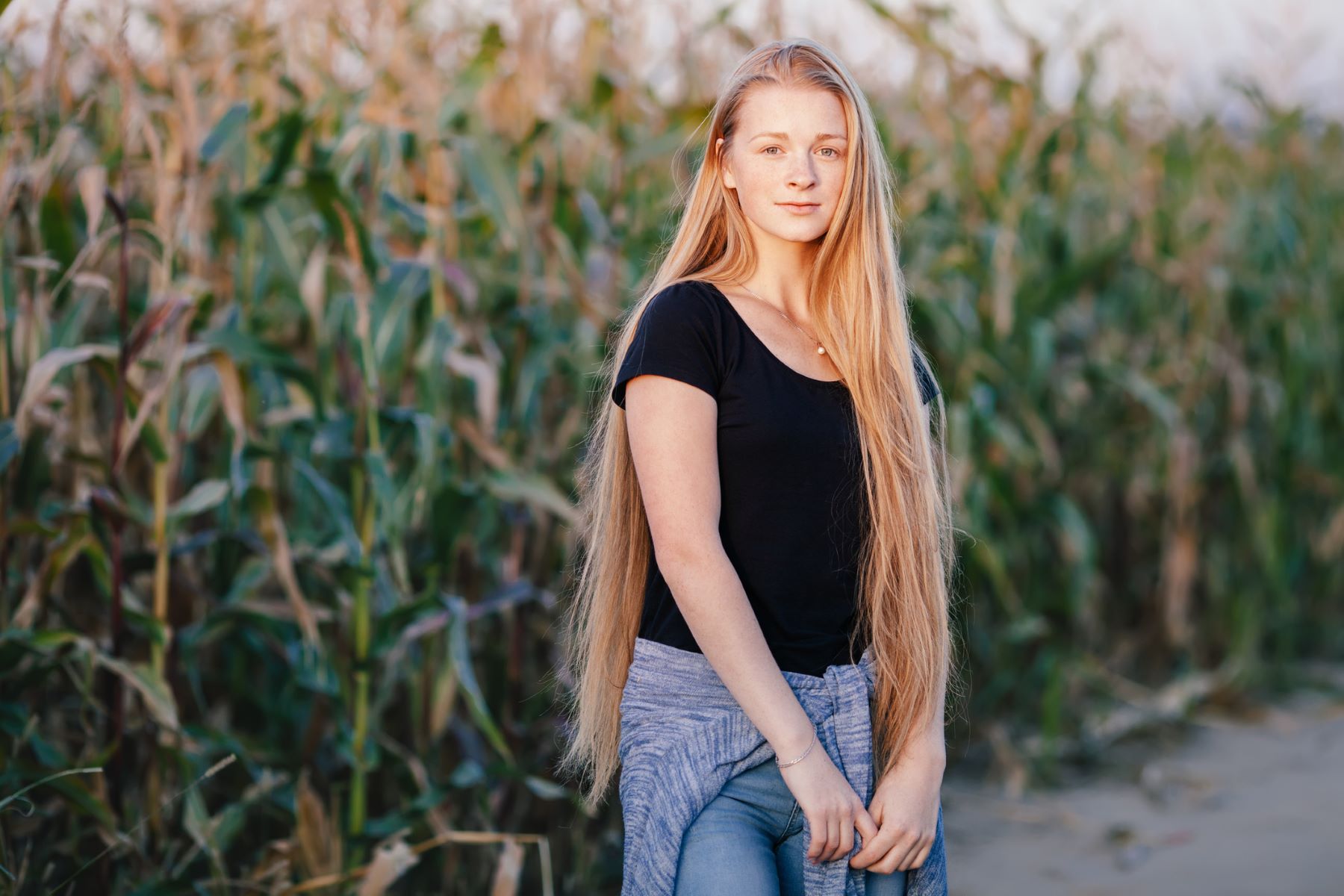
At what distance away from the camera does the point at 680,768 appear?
56.3 inches

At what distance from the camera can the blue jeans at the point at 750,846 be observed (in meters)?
1.38

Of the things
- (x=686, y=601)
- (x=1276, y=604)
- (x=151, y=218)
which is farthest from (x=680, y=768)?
(x=1276, y=604)

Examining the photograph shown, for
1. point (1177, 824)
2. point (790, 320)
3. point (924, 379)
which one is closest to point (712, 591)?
point (790, 320)

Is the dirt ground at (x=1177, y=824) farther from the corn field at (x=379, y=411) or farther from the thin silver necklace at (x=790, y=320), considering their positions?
the thin silver necklace at (x=790, y=320)

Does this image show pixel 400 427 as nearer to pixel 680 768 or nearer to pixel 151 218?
pixel 151 218

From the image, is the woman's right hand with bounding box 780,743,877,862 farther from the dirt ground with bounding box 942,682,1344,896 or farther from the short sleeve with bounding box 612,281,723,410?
the dirt ground with bounding box 942,682,1344,896

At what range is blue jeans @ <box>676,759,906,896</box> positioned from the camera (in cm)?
138

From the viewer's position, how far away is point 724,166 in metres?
1.57

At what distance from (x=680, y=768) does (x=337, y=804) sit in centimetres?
121

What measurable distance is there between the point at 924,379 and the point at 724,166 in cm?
41

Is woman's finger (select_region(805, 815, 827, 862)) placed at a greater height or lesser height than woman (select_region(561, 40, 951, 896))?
lesser

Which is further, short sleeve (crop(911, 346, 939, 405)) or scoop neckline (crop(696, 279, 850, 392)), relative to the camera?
short sleeve (crop(911, 346, 939, 405))

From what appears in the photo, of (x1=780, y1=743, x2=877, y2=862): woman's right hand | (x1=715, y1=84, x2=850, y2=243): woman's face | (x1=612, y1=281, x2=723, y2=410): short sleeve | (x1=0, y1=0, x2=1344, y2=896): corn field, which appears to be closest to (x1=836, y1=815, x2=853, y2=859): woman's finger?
(x1=780, y1=743, x2=877, y2=862): woman's right hand

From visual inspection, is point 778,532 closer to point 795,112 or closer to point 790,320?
point 790,320
